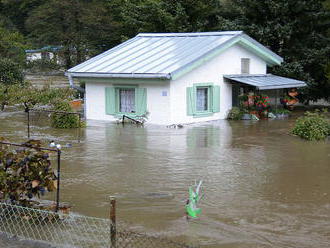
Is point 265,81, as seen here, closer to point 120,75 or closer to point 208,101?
point 208,101

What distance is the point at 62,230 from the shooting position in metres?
8.29

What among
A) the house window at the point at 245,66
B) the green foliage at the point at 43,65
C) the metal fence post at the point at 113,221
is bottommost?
the metal fence post at the point at 113,221

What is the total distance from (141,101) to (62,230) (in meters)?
14.9

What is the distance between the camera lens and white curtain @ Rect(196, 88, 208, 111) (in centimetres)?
2383

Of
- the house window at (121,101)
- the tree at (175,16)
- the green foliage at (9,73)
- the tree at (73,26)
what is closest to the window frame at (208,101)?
the house window at (121,101)

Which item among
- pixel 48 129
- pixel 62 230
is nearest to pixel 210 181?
pixel 62 230

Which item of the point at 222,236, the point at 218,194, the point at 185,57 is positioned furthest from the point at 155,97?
the point at 222,236

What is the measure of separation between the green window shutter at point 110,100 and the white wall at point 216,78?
3083 millimetres

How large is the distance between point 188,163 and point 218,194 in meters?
3.41

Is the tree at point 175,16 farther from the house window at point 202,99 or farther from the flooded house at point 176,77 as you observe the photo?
the house window at point 202,99

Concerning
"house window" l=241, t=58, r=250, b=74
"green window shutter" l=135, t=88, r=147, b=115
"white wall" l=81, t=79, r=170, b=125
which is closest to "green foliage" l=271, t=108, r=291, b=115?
"house window" l=241, t=58, r=250, b=74

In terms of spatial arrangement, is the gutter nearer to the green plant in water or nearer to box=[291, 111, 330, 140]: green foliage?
the green plant in water

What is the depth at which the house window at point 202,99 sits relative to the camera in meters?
23.8

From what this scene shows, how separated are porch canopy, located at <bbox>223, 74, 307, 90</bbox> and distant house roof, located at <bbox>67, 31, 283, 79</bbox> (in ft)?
3.67
